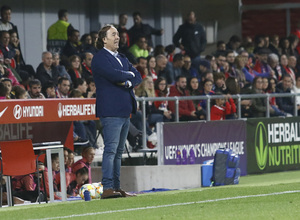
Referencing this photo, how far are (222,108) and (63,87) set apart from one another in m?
3.20

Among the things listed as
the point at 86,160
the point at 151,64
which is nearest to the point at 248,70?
the point at 151,64

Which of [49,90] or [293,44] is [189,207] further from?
[293,44]

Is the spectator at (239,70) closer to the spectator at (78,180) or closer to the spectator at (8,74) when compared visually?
the spectator at (8,74)

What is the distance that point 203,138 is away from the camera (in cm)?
1712

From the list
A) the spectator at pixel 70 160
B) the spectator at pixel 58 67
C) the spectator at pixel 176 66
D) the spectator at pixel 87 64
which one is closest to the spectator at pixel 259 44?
the spectator at pixel 176 66

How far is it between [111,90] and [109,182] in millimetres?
1129

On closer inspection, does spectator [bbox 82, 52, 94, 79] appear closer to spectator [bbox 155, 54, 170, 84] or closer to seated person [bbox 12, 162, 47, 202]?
spectator [bbox 155, 54, 170, 84]

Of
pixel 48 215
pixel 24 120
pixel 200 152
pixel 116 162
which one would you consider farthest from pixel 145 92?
pixel 48 215

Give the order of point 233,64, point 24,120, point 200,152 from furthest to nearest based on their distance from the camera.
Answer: point 233,64 < point 200,152 < point 24,120

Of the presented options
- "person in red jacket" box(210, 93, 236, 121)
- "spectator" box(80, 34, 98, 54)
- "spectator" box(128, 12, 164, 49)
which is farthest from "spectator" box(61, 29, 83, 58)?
"person in red jacket" box(210, 93, 236, 121)

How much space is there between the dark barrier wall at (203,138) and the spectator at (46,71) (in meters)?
2.61

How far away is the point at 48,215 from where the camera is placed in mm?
10016

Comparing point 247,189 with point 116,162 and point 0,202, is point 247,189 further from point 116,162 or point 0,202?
point 0,202

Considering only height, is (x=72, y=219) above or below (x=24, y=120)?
below
